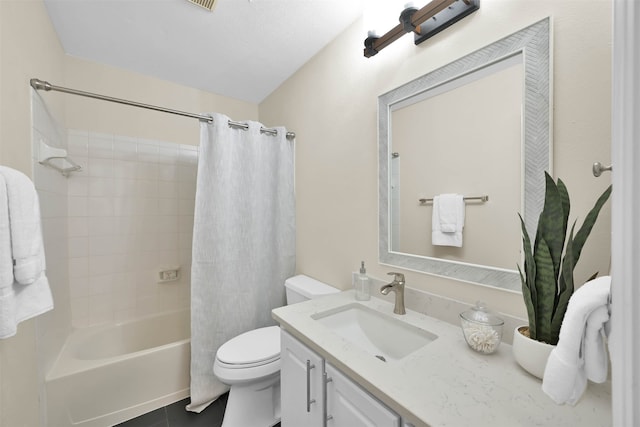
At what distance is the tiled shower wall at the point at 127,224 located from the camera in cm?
182

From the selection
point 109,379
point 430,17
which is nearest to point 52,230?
point 109,379

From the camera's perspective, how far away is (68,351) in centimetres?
156

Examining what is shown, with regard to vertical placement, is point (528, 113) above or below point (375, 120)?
below

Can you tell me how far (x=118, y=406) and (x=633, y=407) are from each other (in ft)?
7.05

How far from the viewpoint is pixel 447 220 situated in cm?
106

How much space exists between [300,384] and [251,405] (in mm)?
661

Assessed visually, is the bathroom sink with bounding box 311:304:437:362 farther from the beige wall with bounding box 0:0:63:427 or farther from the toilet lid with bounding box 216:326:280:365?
the beige wall with bounding box 0:0:63:427

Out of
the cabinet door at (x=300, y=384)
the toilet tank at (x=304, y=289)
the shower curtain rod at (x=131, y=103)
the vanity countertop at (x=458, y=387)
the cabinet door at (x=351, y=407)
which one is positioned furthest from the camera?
the toilet tank at (x=304, y=289)

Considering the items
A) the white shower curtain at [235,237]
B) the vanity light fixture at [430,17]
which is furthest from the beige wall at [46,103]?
the vanity light fixture at [430,17]

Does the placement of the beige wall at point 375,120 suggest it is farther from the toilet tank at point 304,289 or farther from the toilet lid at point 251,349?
the toilet lid at point 251,349

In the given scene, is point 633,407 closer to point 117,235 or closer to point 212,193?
point 212,193

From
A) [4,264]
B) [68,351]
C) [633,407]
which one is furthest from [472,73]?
[68,351]

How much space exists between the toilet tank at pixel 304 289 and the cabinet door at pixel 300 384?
1.67 feet

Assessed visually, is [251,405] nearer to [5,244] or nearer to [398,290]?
[398,290]
